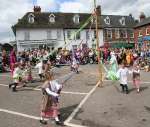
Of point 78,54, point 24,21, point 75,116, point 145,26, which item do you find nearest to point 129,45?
point 145,26

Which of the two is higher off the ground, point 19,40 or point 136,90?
point 19,40

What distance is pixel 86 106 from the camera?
11.9 meters

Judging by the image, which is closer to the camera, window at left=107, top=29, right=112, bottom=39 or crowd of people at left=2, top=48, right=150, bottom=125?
crowd of people at left=2, top=48, right=150, bottom=125

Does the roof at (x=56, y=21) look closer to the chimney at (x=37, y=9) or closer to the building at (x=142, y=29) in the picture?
the chimney at (x=37, y=9)

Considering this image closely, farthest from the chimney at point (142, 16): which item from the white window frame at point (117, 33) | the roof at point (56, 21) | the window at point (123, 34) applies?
the roof at point (56, 21)

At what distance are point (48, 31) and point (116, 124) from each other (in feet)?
159

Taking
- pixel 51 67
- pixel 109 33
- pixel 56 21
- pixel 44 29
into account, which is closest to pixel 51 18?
pixel 56 21

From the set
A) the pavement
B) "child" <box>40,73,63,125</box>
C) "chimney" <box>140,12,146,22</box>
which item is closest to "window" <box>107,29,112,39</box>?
"chimney" <box>140,12,146,22</box>

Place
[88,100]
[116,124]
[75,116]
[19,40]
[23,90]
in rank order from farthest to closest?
1. [19,40]
2. [23,90]
3. [88,100]
4. [75,116]
5. [116,124]

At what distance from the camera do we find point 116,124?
948 cm

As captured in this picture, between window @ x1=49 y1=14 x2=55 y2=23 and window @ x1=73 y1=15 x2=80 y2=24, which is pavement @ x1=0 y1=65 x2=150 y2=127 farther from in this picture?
window @ x1=73 y1=15 x2=80 y2=24

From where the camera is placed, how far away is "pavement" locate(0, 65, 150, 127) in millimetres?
9836

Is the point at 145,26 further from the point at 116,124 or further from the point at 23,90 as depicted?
the point at 116,124

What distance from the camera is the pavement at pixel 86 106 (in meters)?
9.84
